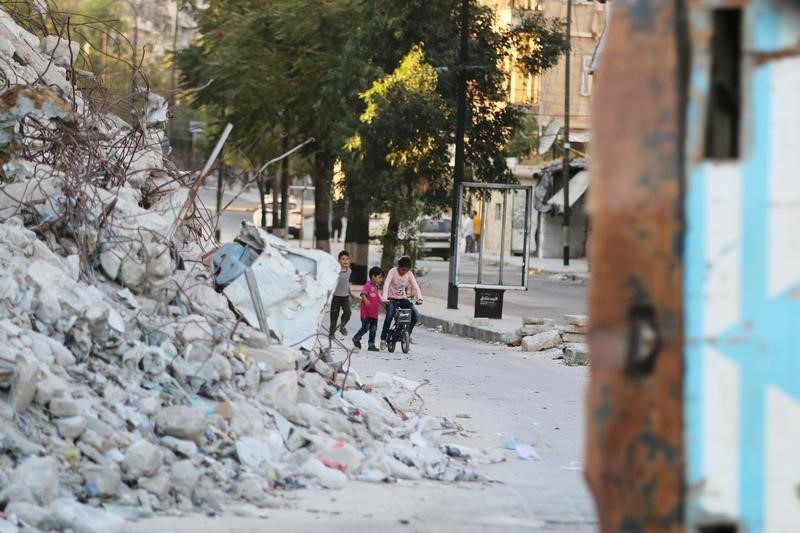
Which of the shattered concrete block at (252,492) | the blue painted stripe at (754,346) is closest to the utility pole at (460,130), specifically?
the shattered concrete block at (252,492)

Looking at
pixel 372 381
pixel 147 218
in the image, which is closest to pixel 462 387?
pixel 372 381

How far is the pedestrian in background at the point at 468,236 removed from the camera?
60.5 meters

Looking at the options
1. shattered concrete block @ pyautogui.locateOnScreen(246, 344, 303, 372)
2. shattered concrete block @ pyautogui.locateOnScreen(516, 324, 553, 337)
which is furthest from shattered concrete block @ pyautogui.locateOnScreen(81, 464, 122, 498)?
shattered concrete block @ pyautogui.locateOnScreen(516, 324, 553, 337)

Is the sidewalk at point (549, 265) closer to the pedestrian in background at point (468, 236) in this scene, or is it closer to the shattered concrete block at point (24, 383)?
the pedestrian in background at point (468, 236)

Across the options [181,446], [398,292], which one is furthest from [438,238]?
[181,446]

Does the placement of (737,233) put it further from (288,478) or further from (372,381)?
(372,381)

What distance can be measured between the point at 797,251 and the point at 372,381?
1052 cm

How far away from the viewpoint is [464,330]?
25297 millimetres

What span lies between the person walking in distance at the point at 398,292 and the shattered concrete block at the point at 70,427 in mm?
10872

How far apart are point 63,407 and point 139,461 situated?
0.77 m

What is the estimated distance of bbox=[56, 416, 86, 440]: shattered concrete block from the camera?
927 centimetres

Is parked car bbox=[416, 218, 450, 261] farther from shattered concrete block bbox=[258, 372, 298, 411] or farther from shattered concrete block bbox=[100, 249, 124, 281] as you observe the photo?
shattered concrete block bbox=[258, 372, 298, 411]

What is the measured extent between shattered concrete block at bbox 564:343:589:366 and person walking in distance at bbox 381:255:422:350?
191 centimetres

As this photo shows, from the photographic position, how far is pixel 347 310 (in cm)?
2125
